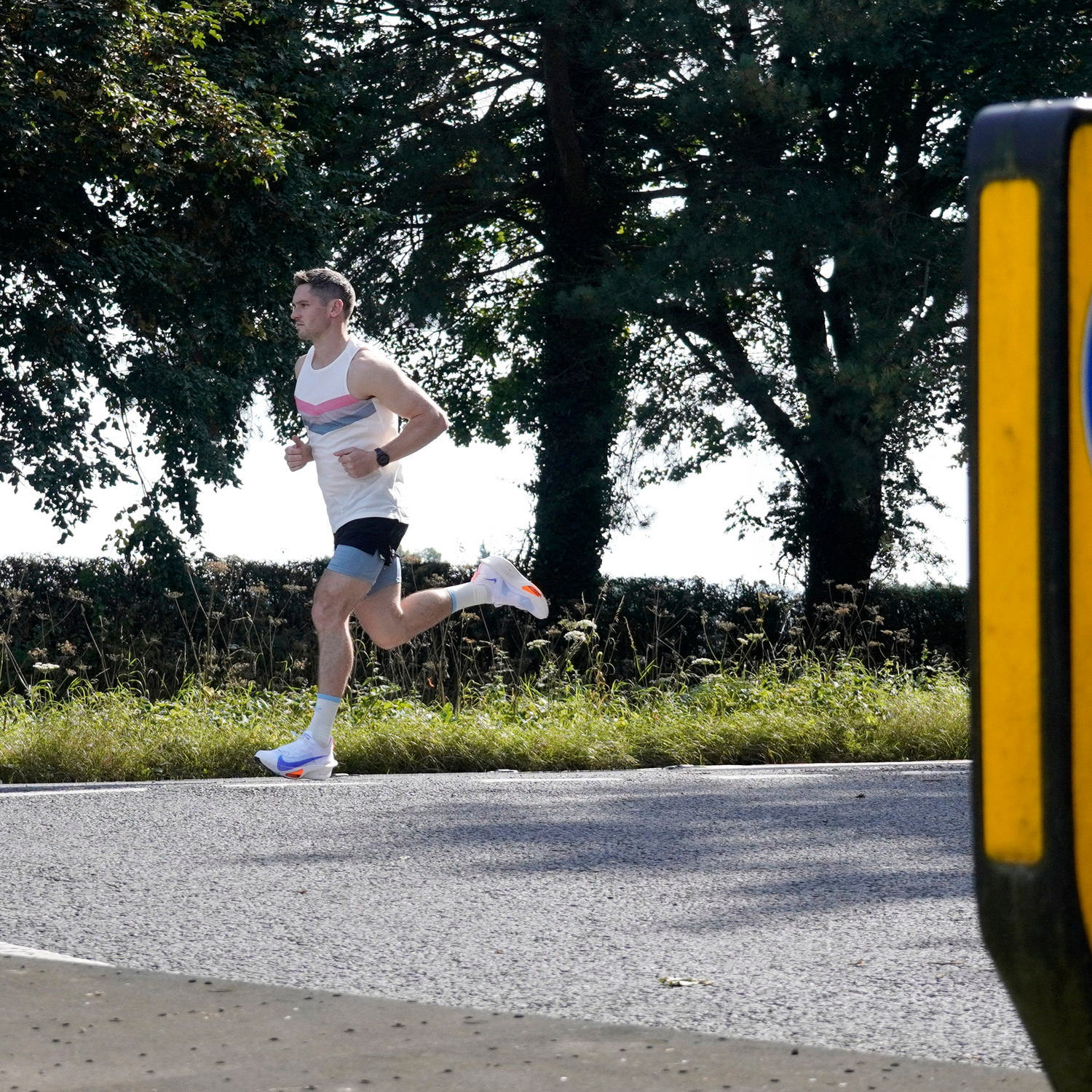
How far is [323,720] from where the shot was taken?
698 centimetres

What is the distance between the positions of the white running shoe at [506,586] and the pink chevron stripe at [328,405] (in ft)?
4.06

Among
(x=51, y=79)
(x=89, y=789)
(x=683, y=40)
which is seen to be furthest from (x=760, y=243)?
(x=89, y=789)

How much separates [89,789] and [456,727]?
2336mm

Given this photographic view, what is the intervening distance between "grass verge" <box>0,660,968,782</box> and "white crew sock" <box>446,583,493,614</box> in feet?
3.35

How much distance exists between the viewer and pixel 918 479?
2205 centimetres

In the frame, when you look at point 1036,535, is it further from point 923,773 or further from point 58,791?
point 923,773

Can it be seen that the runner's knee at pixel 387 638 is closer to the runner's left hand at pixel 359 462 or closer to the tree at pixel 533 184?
the runner's left hand at pixel 359 462

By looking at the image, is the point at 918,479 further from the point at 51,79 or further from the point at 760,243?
the point at 51,79

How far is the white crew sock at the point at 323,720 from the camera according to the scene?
6977 millimetres

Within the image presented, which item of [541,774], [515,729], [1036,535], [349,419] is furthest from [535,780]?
[1036,535]

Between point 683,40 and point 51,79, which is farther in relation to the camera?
point 683,40

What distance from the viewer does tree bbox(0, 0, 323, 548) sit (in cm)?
1463

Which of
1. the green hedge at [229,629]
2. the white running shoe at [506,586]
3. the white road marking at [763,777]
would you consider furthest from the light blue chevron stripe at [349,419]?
the green hedge at [229,629]

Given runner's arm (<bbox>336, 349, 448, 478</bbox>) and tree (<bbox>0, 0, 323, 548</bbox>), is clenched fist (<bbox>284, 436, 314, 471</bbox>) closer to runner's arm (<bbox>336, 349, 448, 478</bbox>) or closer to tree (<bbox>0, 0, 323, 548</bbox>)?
runner's arm (<bbox>336, 349, 448, 478</bbox>)
